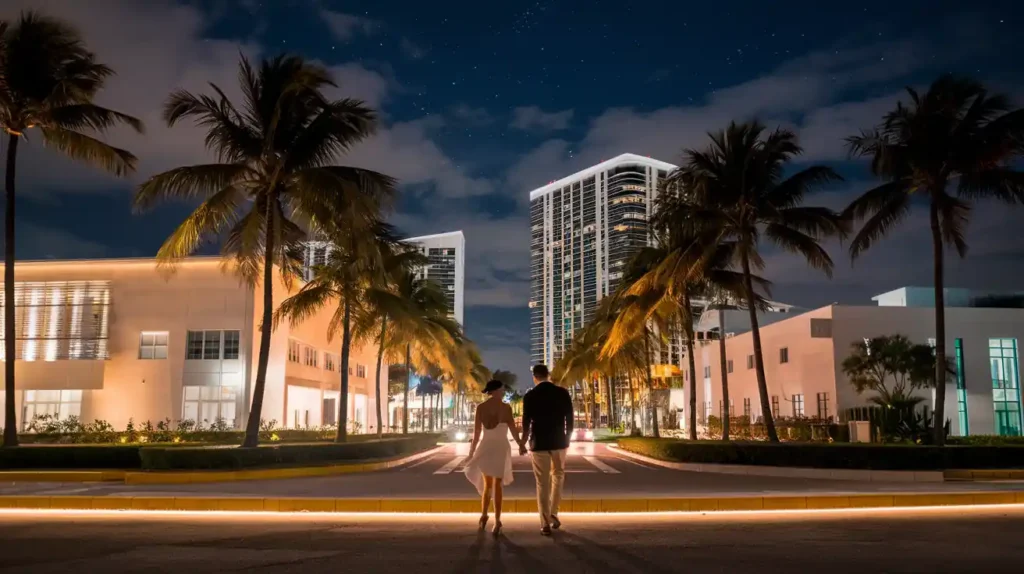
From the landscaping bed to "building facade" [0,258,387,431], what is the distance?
1714 cm

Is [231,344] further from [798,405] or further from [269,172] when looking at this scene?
[798,405]

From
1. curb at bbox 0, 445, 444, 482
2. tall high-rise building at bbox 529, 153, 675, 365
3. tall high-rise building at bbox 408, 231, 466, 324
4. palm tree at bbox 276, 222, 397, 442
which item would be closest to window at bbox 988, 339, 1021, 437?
palm tree at bbox 276, 222, 397, 442

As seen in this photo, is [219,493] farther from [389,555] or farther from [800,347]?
[800,347]

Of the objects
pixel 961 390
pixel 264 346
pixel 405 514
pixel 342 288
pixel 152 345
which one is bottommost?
pixel 405 514

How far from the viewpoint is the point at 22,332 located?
38562 mm

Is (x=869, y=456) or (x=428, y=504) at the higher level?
(x=869, y=456)

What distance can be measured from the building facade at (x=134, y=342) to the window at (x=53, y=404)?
0.04 metres

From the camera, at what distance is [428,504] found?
41.5 ft

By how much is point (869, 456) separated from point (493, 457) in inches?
472

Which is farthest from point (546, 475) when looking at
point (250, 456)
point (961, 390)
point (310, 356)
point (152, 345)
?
point (310, 356)

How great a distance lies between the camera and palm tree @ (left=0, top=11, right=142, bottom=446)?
812 inches

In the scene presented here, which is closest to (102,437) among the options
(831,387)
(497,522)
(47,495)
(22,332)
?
(22,332)

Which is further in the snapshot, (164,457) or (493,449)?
(164,457)

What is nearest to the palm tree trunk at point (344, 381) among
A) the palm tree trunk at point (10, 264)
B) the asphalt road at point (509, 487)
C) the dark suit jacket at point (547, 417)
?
the asphalt road at point (509, 487)
